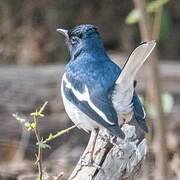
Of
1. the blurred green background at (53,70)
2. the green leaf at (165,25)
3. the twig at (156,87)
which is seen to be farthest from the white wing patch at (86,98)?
the green leaf at (165,25)

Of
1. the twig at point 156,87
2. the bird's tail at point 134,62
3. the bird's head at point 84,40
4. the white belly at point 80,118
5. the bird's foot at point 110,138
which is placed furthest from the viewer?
the twig at point 156,87

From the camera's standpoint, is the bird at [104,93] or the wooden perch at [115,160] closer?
the wooden perch at [115,160]

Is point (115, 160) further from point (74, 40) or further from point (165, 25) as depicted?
point (165, 25)

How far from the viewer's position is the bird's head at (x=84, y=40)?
405cm

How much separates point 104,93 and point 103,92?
15 millimetres

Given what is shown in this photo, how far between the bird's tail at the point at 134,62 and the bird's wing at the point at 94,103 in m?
0.10

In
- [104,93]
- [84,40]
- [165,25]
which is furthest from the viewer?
[165,25]

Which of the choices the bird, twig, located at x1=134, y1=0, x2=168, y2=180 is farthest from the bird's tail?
twig, located at x1=134, y1=0, x2=168, y2=180

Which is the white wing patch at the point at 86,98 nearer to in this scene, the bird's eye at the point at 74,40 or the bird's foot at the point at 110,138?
the bird's foot at the point at 110,138

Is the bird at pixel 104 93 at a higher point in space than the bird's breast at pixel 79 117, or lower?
higher

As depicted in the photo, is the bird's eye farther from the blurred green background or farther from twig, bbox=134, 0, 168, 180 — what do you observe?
the blurred green background

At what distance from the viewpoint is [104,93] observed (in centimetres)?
365

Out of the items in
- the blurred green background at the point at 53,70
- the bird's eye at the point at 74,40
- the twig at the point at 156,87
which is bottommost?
the blurred green background at the point at 53,70

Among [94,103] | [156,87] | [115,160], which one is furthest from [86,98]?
[156,87]
